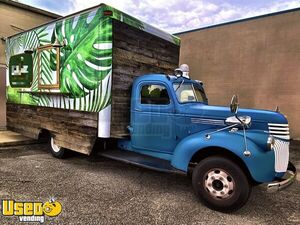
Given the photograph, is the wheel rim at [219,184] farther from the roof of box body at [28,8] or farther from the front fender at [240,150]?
the roof of box body at [28,8]

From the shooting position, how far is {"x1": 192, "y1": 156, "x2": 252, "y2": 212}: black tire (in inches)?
144

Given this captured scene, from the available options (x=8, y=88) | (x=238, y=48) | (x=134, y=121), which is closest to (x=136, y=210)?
(x=134, y=121)

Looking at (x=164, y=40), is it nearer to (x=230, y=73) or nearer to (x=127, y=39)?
(x=127, y=39)

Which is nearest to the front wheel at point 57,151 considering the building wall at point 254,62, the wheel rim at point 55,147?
the wheel rim at point 55,147

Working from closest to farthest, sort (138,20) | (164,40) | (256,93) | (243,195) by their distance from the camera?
(243,195) < (138,20) < (164,40) < (256,93)

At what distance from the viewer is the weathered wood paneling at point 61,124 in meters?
5.43

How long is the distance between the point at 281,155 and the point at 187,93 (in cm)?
203

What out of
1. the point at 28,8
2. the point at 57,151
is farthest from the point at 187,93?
the point at 28,8

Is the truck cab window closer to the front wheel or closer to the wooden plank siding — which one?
the wooden plank siding

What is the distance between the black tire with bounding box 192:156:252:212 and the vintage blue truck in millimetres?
15

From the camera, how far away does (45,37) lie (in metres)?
6.44

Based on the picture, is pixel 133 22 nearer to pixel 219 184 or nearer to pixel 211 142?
pixel 211 142

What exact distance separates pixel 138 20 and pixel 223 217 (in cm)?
428

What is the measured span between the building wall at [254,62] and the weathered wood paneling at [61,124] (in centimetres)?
813
